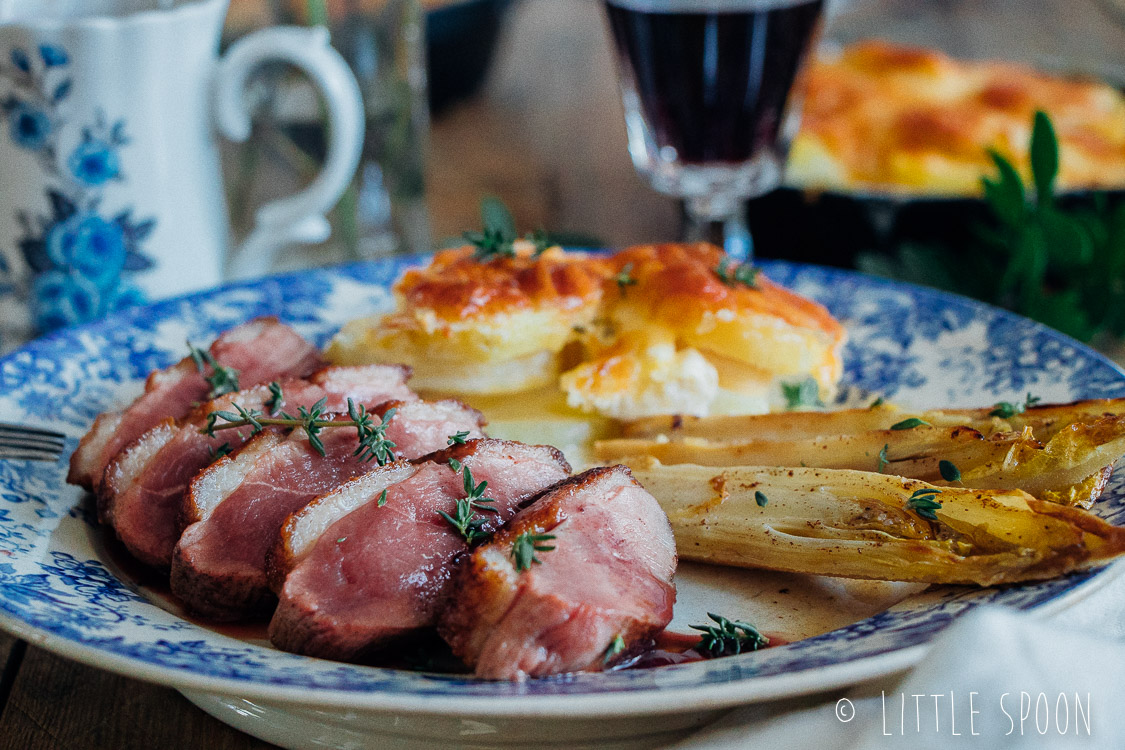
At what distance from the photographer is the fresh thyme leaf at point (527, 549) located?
1569mm

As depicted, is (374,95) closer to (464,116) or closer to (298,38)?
(298,38)

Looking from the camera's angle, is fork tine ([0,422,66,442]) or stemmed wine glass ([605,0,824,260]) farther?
stemmed wine glass ([605,0,824,260])

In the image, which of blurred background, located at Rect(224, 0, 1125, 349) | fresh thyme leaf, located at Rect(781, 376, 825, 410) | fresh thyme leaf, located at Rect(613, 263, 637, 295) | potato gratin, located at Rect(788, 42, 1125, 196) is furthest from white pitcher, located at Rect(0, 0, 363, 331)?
potato gratin, located at Rect(788, 42, 1125, 196)

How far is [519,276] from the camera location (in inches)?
103

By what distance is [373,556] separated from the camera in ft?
5.57

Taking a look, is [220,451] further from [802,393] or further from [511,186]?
[511,186]

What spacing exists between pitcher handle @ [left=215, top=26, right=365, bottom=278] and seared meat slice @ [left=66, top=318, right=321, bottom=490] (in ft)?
3.10

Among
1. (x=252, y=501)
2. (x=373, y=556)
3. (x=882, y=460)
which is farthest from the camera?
(x=882, y=460)

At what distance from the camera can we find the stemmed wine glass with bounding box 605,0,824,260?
3.45 m

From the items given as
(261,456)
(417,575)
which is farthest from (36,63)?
(417,575)

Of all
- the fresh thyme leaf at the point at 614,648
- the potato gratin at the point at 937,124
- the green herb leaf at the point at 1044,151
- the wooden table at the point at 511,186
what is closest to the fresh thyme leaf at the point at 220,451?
the wooden table at the point at 511,186

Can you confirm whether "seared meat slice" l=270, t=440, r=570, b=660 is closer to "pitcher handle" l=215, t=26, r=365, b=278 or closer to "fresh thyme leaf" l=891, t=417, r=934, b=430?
"fresh thyme leaf" l=891, t=417, r=934, b=430

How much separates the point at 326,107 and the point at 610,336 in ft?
4.58

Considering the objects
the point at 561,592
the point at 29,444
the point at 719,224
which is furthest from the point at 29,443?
the point at 719,224
